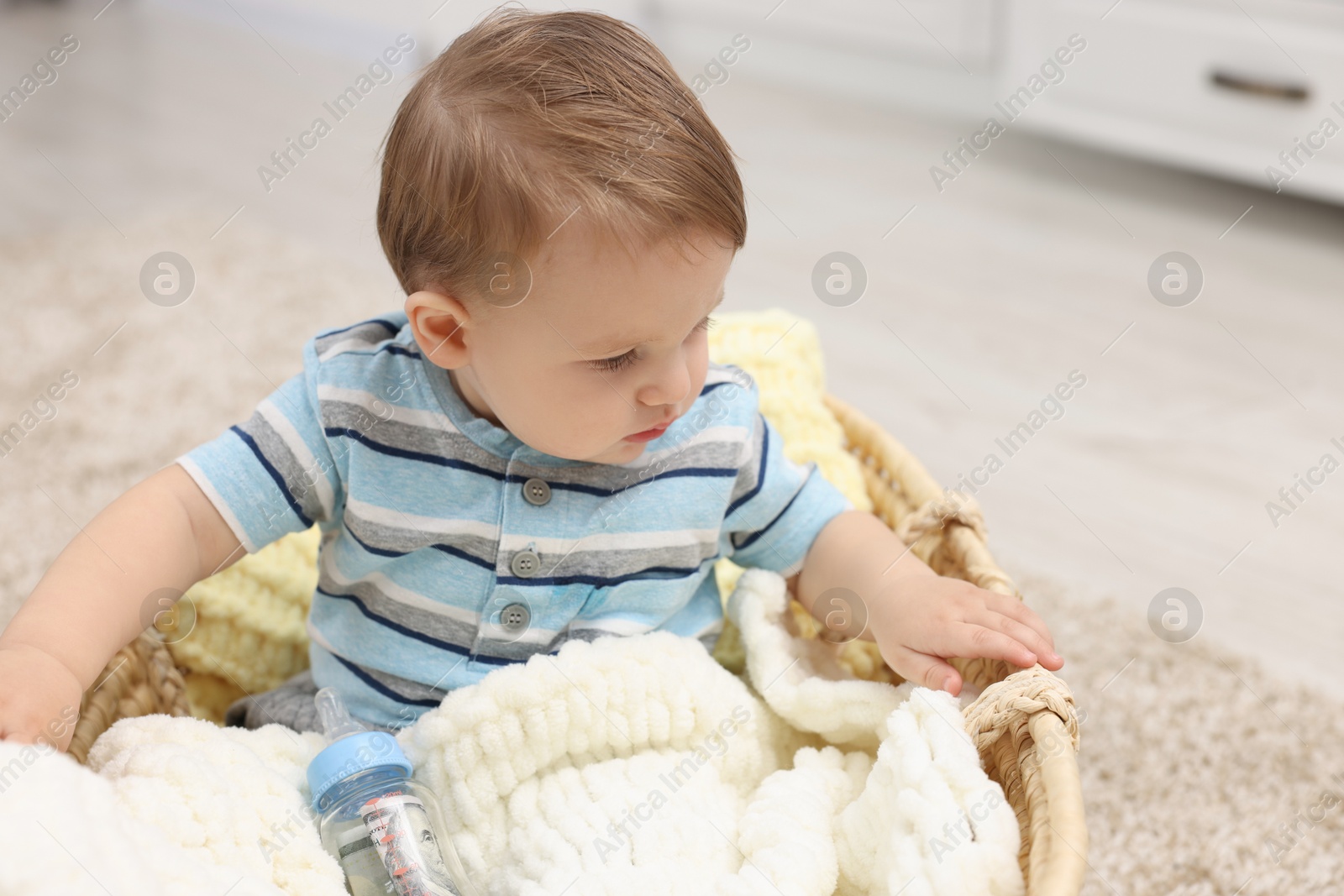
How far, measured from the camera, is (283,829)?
64 cm

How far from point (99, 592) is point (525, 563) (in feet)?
0.77

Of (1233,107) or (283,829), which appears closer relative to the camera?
(283,829)

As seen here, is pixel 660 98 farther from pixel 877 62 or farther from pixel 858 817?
pixel 877 62

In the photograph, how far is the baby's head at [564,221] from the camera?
61 centimetres

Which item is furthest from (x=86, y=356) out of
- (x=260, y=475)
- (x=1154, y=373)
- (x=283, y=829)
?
(x=1154, y=373)

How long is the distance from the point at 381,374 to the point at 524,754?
0.81 ft

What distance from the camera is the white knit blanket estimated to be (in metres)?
0.61

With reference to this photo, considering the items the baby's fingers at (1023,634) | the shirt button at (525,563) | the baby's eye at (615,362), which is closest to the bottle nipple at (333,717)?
the shirt button at (525,563)

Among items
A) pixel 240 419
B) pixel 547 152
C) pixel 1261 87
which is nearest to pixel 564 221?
pixel 547 152

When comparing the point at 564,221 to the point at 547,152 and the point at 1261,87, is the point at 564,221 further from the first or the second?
the point at 1261,87

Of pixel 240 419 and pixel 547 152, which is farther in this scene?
pixel 240 419

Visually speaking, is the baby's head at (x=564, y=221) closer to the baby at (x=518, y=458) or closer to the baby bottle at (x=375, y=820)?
the baby at (x=518, y=458)

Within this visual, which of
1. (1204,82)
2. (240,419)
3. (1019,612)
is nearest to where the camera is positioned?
(1019,612)

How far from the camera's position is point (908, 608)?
739mm
